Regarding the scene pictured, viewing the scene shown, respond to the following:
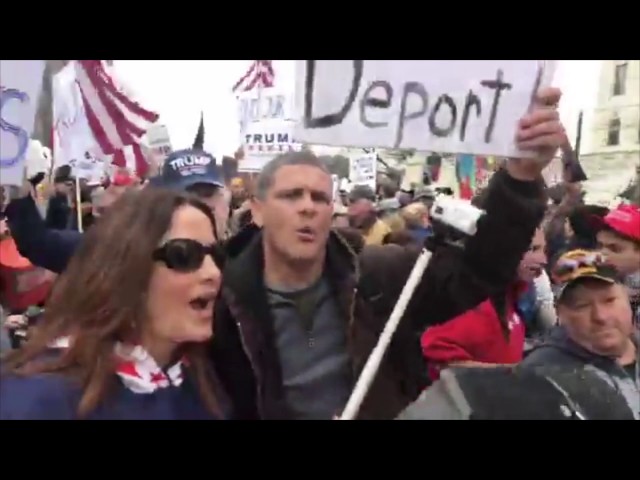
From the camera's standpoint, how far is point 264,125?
288cm

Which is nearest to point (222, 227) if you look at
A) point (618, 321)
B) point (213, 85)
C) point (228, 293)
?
point (228, 293)

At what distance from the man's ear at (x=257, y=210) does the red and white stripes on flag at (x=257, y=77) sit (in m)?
0.33

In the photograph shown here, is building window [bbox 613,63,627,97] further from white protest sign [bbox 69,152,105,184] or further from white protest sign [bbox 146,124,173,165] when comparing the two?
white protest sign [bbox 69,152,105,184]

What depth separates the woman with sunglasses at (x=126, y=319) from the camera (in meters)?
2.83

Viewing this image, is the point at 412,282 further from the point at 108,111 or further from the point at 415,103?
the point at 108,111

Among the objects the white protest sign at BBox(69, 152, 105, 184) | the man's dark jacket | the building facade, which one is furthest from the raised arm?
the building facade

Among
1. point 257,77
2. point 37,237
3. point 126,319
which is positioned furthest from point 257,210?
point 37,237

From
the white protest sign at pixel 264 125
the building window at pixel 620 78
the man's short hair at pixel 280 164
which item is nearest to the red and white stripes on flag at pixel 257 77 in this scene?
the white protest sign at pixel 264 125

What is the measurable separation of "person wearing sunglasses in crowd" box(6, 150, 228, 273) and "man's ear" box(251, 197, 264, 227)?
0.27 ft

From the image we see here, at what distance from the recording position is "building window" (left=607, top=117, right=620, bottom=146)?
9.45 ft

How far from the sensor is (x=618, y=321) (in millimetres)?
2994

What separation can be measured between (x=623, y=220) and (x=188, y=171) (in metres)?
1.28

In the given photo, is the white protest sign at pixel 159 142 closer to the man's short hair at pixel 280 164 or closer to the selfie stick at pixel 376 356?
the man's short hair at pixel 280 164
